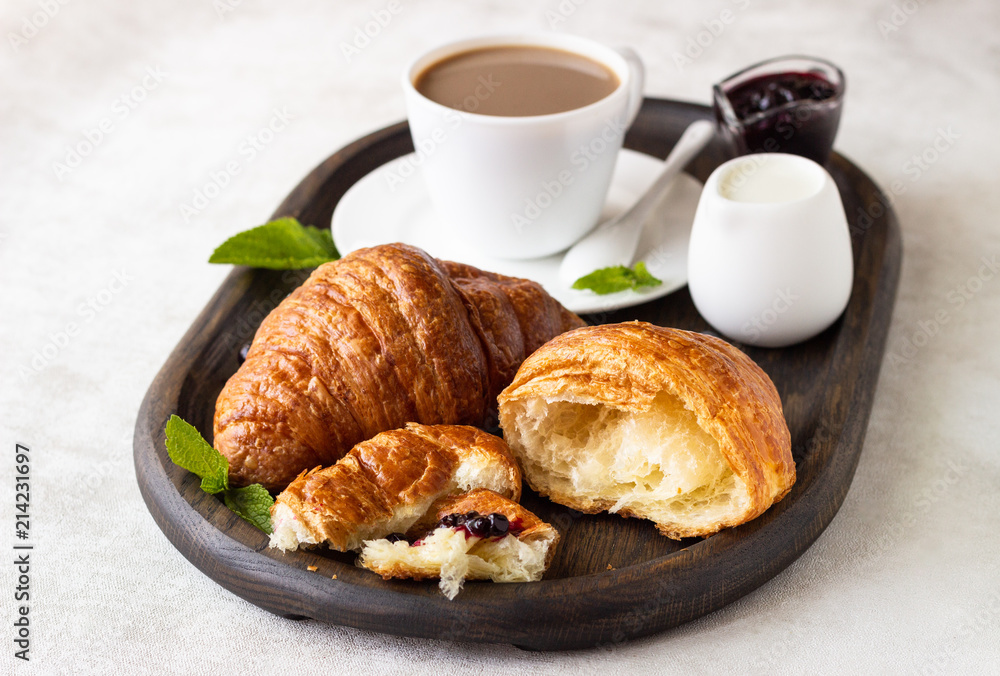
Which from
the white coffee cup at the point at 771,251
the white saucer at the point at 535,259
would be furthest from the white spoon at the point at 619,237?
the white coffee cup at the point at 771,251

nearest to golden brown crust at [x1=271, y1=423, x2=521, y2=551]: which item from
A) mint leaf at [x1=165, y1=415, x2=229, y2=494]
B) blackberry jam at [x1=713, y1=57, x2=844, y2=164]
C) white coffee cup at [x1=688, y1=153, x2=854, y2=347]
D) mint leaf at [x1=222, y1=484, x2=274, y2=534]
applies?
mint leaf at [x1=222, y1=484, x2=274, y2=534]

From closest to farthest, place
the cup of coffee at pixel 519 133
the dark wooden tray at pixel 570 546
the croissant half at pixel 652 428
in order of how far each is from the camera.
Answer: the dark wooden tray at pixel 570 546 < the croissant half at pixel 652 428 < the cup of coffee at pixel 519 133

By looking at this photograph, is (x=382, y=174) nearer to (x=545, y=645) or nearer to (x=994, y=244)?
(x=545, y=645)

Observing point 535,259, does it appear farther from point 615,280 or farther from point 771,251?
point 771,251

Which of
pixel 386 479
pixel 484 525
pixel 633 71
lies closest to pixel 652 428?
pixel 484 525

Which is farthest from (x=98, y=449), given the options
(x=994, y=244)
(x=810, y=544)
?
(x=994, y=244)

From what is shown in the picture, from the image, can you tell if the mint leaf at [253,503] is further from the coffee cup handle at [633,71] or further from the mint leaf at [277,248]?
the coffee cup handle at [633,71]

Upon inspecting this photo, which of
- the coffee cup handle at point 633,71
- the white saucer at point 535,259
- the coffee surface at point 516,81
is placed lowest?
the white saucer at point 535,259
